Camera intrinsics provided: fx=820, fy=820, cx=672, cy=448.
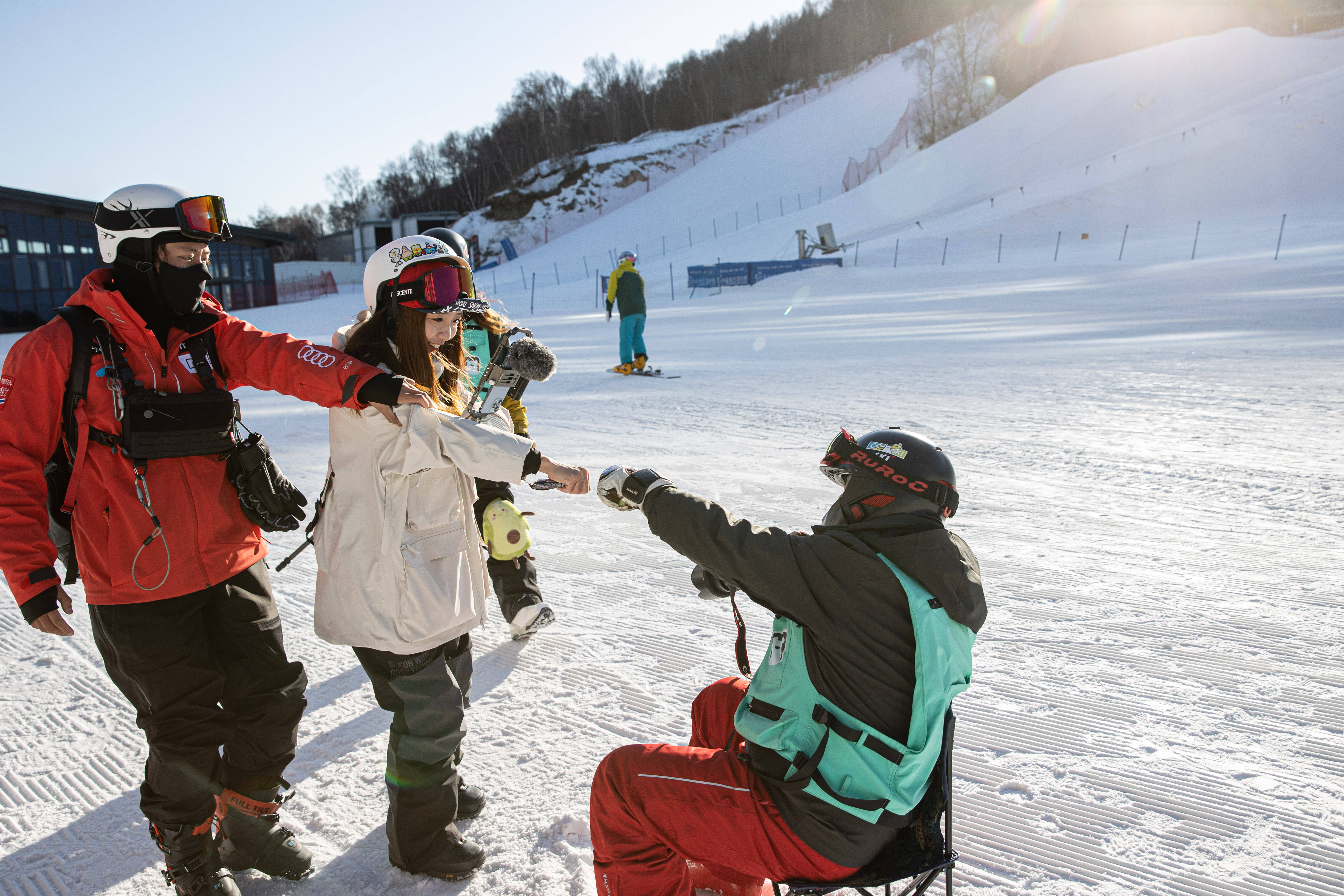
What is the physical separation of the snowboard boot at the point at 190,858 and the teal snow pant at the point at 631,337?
939cm

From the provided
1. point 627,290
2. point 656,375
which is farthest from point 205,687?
point 627,290

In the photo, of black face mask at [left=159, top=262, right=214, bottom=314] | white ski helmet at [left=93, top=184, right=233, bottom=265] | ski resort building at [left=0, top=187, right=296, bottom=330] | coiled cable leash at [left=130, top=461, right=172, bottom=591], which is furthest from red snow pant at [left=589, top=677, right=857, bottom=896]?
ski resort building at [left=0, top=187, right=296, bottom=330]

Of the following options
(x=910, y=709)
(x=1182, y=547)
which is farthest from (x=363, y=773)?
(x=1182, y=547)

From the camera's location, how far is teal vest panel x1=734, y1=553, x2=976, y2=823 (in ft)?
5.54

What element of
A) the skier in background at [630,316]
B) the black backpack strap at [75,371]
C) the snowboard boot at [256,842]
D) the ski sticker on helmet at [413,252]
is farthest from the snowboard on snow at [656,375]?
the black backpack strap at [75,371]

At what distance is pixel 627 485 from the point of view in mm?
2080

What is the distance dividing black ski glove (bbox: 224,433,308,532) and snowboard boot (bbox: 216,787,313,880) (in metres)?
0.81

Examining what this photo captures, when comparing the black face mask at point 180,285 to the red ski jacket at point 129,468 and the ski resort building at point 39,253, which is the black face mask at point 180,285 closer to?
the red ski jacket at point 129,468

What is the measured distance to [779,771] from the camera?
179 centimetres

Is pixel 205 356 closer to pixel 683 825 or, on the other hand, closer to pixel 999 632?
pixel 683 825

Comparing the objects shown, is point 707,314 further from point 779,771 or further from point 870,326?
point 779,771

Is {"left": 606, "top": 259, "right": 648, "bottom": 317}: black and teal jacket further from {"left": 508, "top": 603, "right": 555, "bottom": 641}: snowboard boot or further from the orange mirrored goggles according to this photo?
the orange mirrored goggles

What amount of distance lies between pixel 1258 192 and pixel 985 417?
2834 cm

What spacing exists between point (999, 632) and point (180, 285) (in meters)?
3.40
